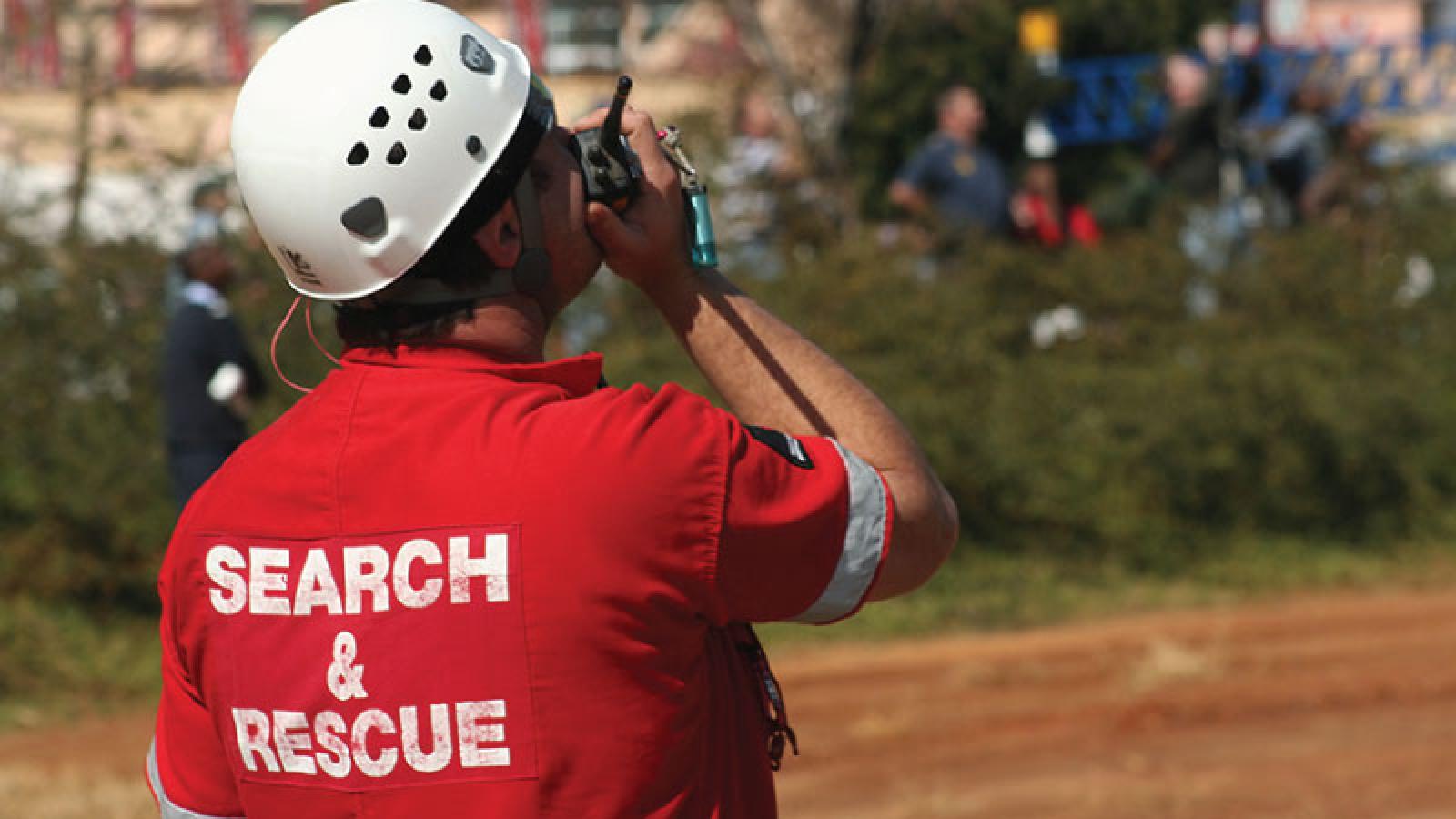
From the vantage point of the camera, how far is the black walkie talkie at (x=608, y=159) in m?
2.25

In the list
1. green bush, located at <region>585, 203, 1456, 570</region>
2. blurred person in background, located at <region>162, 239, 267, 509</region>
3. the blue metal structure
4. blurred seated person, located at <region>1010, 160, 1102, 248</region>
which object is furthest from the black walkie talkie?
the blue metal structure

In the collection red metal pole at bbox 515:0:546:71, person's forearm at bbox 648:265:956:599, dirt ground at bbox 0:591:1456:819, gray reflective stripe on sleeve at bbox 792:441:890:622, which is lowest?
dirt ground at bbox 0:591:1456:819

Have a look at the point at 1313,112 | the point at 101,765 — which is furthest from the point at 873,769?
the point at 1313,112

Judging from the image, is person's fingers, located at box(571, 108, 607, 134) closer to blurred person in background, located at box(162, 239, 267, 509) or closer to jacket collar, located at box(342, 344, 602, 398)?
jacket collar, located at box(342, 344, 602, 398)

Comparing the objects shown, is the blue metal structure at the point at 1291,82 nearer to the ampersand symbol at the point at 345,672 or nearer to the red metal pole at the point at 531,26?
the red metal pole at the point at 531,26

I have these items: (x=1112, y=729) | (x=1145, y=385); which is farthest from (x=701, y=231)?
(x=1145, y=385)

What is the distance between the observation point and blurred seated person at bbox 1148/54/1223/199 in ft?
43.0

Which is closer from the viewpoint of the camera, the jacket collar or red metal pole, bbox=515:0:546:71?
the jacket collar

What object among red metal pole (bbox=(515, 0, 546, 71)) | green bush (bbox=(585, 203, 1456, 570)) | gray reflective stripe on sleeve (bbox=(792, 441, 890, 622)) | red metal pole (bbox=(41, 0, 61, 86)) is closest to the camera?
gray reflective stripe on sleeve (bbox=(792, 441, 890, 622))

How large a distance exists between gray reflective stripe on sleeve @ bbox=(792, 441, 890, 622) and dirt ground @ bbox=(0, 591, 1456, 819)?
4635mm

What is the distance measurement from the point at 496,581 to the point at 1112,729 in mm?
6077

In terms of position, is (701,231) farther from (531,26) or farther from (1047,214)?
(531,26)

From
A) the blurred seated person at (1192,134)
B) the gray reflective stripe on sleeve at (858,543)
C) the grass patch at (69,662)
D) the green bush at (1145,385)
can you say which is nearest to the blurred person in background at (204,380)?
the grass patch at (69,662)

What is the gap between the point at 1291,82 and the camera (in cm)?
1416
